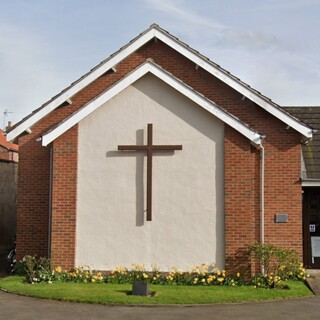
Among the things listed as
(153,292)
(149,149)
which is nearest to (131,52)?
(149,149)

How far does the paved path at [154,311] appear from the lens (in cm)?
1041

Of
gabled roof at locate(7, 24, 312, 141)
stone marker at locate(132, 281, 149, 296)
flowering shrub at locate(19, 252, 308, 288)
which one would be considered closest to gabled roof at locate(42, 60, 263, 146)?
gabled roof at locate(7, 24, 312, 141)

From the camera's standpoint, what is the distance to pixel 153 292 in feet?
41.6

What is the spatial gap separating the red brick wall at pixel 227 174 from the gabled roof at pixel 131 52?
1.22 ft

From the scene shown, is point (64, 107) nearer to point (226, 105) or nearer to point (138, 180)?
point (138, 180)

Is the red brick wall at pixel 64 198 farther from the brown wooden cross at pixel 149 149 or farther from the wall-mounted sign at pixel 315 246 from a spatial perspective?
the wall-mounted sign at pixel 315 246

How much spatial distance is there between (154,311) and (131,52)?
26.8 feet

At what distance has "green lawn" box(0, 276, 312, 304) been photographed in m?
11.7

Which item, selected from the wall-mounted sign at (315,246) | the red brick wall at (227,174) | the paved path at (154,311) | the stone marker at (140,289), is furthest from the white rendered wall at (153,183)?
the wall-mounted sign at (315,246)

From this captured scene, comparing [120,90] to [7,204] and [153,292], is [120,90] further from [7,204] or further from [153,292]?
[7,204]

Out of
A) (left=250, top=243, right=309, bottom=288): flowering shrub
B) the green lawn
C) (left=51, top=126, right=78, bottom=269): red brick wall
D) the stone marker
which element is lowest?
the green lawn

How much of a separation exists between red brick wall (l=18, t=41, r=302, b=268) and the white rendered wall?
1.02 feet

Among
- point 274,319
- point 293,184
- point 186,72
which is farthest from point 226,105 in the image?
point 274,319

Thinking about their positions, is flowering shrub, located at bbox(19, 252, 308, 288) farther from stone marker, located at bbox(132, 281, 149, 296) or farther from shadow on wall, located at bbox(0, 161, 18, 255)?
shadow on wall, located at bbox(0, 161, 18, 255)
